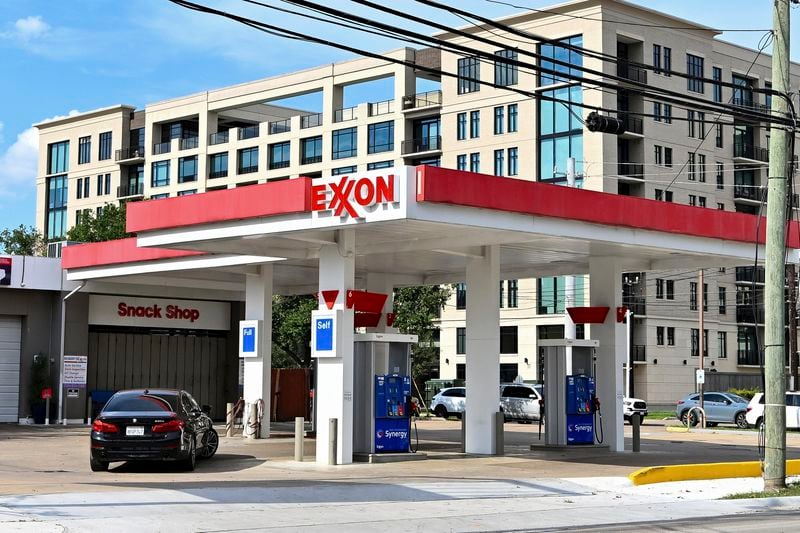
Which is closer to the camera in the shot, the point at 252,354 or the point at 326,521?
the point at 326,521

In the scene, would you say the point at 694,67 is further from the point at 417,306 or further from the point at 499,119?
the point at 417,306

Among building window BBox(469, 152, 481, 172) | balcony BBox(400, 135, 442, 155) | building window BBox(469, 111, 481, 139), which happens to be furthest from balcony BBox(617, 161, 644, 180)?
balcony BBox(400, 135, 442, 155)

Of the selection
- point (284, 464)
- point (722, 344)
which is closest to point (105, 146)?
point (722, 344)

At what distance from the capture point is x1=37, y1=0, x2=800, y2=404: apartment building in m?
72.1

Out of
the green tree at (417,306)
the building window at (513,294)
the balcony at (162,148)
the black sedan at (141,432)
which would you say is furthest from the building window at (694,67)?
the black sedan at (141,432)

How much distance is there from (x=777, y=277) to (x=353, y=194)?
7.70 m

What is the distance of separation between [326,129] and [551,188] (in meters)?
65.2

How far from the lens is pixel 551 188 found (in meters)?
22.6

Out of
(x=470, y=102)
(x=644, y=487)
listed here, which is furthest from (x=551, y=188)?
(x=470, y=102)

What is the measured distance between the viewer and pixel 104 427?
20234 millimetres

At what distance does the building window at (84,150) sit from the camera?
103875 mm

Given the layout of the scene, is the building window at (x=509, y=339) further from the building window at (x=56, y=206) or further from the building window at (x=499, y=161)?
the building window at (x=56, y=206)

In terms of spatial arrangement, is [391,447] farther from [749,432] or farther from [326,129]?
[326,129]

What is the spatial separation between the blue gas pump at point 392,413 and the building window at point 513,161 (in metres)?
51.4
